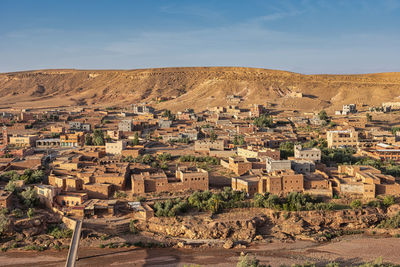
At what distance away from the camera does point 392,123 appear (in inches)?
1847

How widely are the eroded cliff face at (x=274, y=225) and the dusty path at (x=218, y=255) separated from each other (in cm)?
90

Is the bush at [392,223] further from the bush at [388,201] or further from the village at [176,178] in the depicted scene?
the village at [176,178]

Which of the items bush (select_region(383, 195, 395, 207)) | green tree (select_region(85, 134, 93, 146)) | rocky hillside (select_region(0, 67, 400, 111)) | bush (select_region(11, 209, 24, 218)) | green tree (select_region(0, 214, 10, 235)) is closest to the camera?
green tree (select_region(0, 214, 10, 235))

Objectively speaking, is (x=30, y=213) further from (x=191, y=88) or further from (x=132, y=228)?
(x=191, y=88)

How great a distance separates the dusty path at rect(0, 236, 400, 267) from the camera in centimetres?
1576

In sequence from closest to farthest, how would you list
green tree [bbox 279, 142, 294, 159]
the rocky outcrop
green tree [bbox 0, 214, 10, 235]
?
green tree [bbox 0, 214, 10, 235] → the rocky outcrop → green tree [bbox 279, 142, 294, 159]

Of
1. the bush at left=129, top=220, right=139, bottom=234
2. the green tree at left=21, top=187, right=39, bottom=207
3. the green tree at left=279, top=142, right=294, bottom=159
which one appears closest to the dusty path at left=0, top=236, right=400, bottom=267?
the bush at left=129, top=220, right=139, bottom=234

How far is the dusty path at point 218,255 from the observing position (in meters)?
15.8

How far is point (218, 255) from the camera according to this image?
53.8 ft

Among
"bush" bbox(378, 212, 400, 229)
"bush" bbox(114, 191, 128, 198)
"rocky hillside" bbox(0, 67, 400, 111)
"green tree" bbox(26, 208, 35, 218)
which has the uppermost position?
"rocky hillside" bbox(0, 67, 400, 111)

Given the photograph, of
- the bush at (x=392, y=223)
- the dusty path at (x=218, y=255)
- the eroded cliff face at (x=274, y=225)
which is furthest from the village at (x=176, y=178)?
the bush at (x=392, y=223)

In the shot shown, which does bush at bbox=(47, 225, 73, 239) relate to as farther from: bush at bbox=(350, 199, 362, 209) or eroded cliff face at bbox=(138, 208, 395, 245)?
bush at bbox=(350, 199, 362, 209)

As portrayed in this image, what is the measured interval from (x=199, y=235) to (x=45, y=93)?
284 feet

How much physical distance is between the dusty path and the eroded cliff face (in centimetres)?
90
